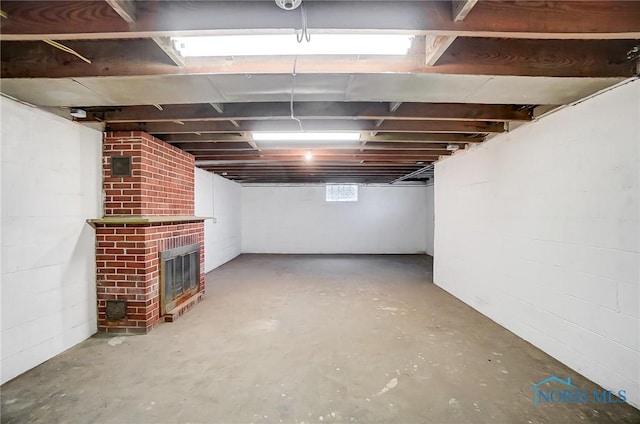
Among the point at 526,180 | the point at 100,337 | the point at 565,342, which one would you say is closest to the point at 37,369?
the point at 100,337

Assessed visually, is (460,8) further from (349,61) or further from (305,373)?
(305,373)

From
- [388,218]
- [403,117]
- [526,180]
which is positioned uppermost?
[403,117]

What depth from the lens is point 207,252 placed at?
5848 millimetres

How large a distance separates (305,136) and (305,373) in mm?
2371

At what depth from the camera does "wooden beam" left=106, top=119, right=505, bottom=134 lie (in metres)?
2.83

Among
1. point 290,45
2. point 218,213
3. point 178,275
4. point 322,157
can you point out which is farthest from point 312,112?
point 218,213

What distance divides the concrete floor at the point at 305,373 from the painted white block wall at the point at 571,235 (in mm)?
245

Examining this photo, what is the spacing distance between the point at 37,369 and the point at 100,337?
57 cm

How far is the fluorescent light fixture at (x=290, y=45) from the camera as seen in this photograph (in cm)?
148

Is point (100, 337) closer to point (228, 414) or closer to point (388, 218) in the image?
point (228, 414)

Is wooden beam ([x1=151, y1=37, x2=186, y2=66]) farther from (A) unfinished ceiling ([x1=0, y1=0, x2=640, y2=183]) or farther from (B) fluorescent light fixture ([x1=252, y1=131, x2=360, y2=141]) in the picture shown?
(B) fluorescent light fixture ([x1=252, y1=131, x2=360, y2=141])

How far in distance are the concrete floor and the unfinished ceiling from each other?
2.07 metres

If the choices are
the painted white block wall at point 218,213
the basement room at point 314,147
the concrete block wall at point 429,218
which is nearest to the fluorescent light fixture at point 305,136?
the basement room at point 314,147

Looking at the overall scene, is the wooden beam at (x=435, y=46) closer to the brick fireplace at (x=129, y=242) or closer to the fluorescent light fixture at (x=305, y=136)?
the fluorescent light fixture at (x=305, y=136)
